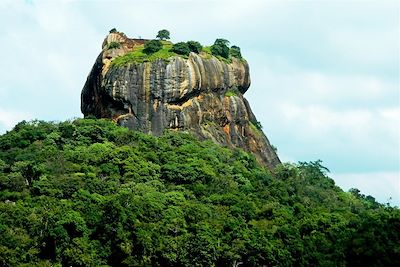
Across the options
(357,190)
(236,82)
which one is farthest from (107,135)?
(357,190)

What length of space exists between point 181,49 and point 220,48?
659cm

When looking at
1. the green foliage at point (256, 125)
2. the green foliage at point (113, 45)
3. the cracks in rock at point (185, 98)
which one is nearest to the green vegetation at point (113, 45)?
the green foliage at point (113, 45)

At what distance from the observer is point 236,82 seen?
255ft

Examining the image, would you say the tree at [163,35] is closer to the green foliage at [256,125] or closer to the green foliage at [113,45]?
the green foliage at [113,45]

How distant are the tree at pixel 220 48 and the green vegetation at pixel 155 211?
12807mm

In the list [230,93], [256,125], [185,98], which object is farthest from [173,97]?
[256,125]

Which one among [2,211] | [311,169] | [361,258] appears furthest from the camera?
[311,169]

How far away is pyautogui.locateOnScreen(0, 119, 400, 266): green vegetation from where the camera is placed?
47.6m

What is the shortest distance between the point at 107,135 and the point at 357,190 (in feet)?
109

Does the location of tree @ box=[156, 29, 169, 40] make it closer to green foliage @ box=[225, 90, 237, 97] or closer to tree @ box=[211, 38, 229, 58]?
tree @ box=[211, 38, 229, 58]

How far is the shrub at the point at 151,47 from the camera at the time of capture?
237 feet

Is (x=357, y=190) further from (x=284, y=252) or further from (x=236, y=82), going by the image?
(x=284, y=252)

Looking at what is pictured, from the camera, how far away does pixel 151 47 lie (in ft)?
237

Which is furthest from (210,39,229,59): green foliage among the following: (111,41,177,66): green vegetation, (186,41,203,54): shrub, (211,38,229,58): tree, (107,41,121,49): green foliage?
(107,41,121,49): green foliage
